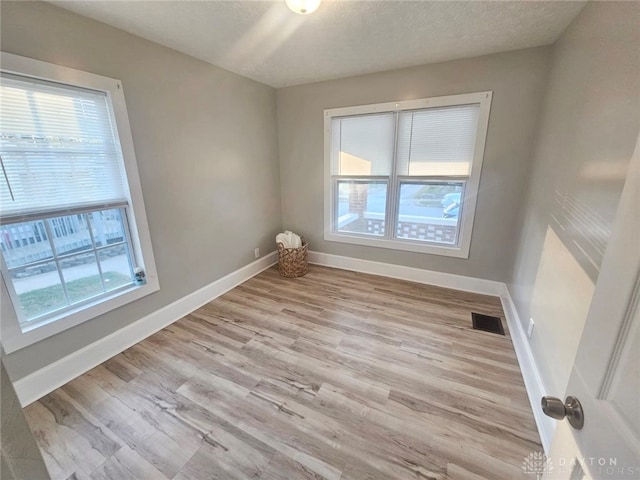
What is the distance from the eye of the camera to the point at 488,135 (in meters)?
2.53

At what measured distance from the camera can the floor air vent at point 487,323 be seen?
230 cm

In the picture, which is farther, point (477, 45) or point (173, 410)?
point (477, 45)

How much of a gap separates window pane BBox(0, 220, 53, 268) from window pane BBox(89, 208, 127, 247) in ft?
0.89

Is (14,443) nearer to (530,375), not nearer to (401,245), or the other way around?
(530,375)

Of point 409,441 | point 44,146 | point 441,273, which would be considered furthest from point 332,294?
point 44,146

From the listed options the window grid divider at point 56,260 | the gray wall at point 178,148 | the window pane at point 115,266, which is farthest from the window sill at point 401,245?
the window grid divider at point 56,260

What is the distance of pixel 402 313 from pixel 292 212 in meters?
2.03

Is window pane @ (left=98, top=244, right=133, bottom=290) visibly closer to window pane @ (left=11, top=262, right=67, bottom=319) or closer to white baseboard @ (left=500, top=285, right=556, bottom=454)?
window pane @ (left=11, top=262, right=67, bottom=319)

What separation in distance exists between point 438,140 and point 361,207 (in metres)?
1.13

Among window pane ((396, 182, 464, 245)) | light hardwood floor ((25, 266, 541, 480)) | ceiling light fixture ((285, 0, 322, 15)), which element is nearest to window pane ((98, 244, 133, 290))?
light hardwood floor ((25, 266, 541, 480))

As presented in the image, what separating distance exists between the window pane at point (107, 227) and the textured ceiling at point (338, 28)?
1.28m

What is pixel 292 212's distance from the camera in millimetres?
3762

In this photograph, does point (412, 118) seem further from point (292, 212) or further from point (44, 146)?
point (44, 146)

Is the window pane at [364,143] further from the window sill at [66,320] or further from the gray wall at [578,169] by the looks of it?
the window sill at [66,320]
